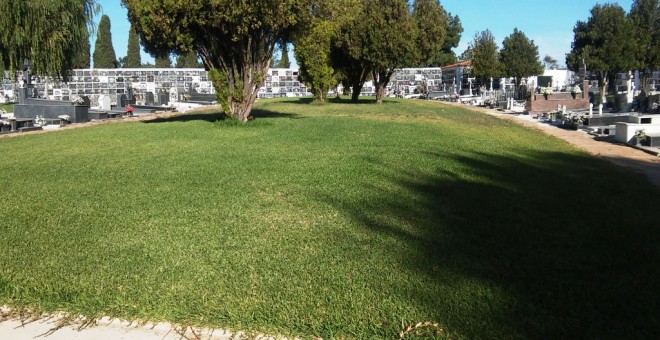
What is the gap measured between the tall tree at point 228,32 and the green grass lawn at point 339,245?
6.38 meters

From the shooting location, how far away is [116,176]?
25.7 feet

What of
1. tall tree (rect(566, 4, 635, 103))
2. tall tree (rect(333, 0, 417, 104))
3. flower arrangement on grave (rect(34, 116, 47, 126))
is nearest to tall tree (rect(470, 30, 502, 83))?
tall tree (rect(566, 4, 635, 103))

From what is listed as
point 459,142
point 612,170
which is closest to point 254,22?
point 459,142

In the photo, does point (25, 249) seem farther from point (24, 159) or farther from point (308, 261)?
point (24, 159)

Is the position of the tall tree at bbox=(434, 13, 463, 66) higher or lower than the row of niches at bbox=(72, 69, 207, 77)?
higher

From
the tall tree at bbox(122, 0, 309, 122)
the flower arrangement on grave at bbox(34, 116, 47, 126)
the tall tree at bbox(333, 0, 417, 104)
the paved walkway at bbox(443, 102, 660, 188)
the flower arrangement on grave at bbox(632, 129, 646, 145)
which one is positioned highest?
the tall tree at bbox(333, 0, 417, 104)

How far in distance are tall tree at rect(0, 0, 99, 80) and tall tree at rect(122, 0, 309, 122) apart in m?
3.79

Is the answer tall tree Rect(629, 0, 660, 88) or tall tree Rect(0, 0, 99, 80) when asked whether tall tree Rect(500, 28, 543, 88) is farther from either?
tall tree Rect(0, 0, 99, 80)

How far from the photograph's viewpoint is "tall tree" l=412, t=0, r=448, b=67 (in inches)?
1341

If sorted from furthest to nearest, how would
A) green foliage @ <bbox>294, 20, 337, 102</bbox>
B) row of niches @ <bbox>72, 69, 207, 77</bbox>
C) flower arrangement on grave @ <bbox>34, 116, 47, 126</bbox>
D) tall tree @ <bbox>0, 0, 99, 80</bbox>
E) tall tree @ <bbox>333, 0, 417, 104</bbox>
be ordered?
row of niches @ <bbox>72, 69, 207, 77</bbox>
green foliage @ <bbox>294, 20, 337, 102</bbox>
tall tree @ <bbox>333, 0, 417, 104</bbox>
flower arrangement on grave @ <bbox>34, 116, 47, 126</bbox>
tall tree @ <bbox>0, 0, 99, 80</bbox>

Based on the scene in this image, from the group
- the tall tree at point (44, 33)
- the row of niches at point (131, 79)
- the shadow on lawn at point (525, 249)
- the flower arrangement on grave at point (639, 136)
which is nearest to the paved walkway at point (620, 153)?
the flower arrangement on grave at point (639, 136)

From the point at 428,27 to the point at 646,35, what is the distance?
15.3 meters

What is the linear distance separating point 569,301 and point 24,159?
31.9ft

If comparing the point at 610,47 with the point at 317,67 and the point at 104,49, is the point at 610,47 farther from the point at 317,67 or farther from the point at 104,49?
the point at 104,49
